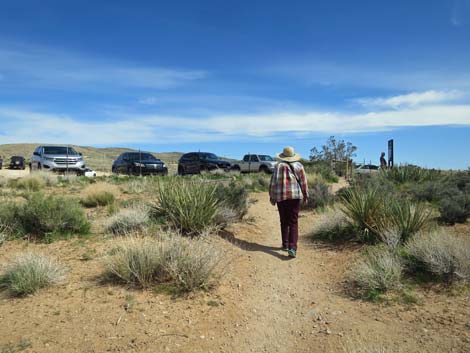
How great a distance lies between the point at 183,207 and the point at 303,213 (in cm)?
450

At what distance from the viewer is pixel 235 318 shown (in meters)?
4.47

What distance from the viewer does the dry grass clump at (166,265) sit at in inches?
198

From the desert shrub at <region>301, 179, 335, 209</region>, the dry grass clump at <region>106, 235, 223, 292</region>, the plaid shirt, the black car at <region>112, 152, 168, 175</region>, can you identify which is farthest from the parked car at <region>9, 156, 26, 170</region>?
the dry grass clump at <region>106, 235, 223, 292</region>

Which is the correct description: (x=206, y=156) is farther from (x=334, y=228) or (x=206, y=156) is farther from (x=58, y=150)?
(x=334, y=228)

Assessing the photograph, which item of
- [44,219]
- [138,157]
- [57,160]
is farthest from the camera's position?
[138,157]

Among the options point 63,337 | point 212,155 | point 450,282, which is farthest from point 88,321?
point 212,155

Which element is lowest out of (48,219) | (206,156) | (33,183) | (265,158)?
(48,219)

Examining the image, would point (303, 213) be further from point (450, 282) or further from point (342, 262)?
point (450, 282)

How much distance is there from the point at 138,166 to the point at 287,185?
1648 centimetres

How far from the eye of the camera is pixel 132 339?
391 cm

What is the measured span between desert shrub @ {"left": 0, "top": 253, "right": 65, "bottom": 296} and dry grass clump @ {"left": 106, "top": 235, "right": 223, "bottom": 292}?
0.71 metres

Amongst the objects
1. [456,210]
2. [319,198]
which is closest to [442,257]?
[456,210]

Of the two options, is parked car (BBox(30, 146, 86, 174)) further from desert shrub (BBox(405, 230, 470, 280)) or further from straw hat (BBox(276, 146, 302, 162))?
desert shrub (BBox(405, 230, 470, 280))

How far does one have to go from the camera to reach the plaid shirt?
658 cm
